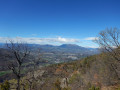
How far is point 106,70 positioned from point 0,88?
27443 millimetres

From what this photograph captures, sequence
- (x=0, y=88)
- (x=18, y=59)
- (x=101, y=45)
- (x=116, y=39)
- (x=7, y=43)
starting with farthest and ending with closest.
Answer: (x=0, y=88)
(x=101, y=45)
(x=116, y=39)
(x=18, y=59)
(x=7, y=43)

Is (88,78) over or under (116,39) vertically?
under

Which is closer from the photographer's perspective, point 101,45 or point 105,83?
point 101,45

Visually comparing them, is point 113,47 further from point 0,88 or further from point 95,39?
point 0,88

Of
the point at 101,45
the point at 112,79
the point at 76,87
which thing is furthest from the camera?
the point at 76,87

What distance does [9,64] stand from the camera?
9.90m

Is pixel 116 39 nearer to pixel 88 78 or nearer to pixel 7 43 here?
pixel 7 43

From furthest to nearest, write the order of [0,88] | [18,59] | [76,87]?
[0,88] → [76,87] → [18,59]

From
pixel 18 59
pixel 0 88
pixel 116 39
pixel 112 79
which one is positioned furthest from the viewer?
pixel 0 88

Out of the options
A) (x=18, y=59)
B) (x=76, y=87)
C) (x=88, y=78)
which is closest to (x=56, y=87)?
(x=76, y=87)

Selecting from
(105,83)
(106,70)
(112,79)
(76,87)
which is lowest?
(76,87)

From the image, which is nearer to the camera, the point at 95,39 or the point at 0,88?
the point at 95,39

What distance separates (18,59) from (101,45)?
436 inches

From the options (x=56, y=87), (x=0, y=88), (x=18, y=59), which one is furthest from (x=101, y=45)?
(x=0, y=88)
